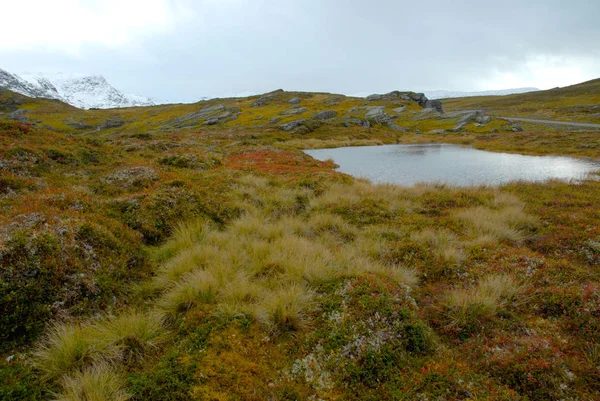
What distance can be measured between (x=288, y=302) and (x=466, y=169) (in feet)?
75.0

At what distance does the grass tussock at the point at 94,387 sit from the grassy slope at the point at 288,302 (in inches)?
1.0

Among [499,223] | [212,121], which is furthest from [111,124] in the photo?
[499,223]

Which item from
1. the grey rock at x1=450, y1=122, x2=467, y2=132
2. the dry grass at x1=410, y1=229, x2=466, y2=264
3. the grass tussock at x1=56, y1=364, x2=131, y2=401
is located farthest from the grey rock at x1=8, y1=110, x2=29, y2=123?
the grey rock at x1=450, y1=122, x2=467, y2=132

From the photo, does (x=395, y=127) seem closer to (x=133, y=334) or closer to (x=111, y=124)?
(x=133, y=334)

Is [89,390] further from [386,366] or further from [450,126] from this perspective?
[450,126]

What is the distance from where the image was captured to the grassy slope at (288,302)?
377 cm

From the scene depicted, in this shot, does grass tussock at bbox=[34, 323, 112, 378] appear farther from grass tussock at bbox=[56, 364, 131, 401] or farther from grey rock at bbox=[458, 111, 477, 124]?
grey rock at bbox=[458, 111, 477, 124]

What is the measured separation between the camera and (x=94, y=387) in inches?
133

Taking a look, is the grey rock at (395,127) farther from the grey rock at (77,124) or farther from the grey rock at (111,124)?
the grey rock at (77,124)

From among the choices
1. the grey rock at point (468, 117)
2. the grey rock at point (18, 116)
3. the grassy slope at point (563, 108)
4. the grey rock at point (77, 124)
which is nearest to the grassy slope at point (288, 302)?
the grey rock at point (468, 117)

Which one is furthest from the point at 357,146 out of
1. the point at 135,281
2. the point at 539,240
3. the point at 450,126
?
the point at 135,281

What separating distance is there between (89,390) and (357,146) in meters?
43.3

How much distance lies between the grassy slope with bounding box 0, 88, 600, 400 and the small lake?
31.2 feet

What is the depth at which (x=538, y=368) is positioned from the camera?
3879mm
